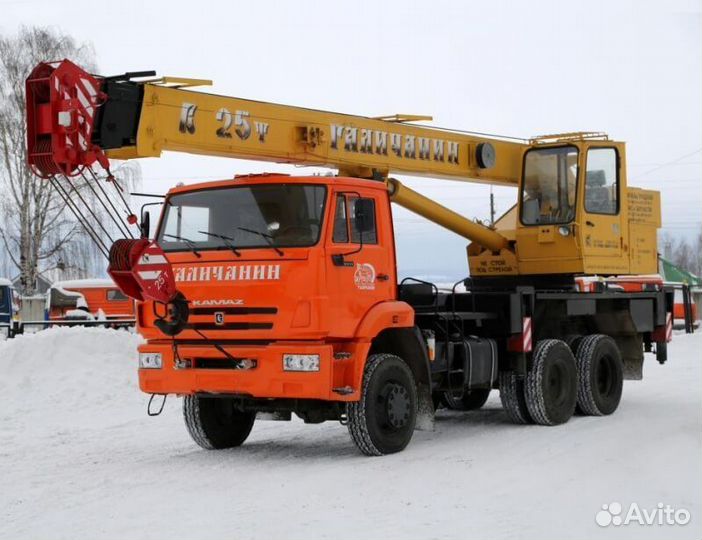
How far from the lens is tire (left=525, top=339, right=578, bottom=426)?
Answer: 12.6 m

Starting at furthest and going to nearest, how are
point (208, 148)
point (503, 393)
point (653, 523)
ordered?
1. point (503, 393)
2. point (208, 148)
3. point (653, 523)

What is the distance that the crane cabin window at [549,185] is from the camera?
556 inches

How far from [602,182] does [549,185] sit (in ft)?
2.34

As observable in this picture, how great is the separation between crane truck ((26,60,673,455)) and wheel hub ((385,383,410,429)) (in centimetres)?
2

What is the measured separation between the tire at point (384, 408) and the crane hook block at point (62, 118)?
320 cm

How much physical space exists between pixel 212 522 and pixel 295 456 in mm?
3297

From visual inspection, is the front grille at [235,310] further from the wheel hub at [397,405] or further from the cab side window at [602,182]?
the cab side window at [602,182]

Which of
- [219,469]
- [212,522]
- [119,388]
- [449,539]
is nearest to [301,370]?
[219,469]

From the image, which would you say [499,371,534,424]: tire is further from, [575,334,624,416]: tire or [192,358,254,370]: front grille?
[192,358,254,370]: front grille

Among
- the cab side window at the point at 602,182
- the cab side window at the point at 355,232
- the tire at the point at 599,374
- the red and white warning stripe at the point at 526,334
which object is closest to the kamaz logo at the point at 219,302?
the cab side window at the point at 355,232

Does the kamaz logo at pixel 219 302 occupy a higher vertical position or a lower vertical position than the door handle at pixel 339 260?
lower

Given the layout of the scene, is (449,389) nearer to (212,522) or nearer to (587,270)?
(587,270)

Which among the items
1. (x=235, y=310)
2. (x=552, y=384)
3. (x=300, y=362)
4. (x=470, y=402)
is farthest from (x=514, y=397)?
(x=235, y=310)

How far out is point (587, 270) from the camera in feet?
45.5
